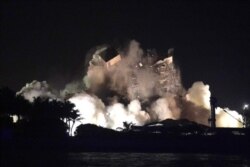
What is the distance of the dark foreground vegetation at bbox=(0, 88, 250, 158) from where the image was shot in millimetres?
123125

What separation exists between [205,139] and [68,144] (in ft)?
133

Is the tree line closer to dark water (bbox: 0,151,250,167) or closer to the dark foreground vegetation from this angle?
the dark foreground vegetation

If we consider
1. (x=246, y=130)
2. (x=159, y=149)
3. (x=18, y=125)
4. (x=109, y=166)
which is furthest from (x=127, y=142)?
(x=109, y=166)

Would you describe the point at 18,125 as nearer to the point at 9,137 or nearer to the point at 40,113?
the point at 40,113

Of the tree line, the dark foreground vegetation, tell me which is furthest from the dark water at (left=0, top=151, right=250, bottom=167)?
the tree line

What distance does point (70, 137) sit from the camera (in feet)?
441

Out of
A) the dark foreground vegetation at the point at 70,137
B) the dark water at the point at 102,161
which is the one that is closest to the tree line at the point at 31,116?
the dark foreground vegetation at the point at 70,137

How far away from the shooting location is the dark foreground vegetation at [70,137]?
404 ft

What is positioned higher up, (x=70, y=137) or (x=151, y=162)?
(x=70, y=137)

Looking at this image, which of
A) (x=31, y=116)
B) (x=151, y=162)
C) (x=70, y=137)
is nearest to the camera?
(x=151, y=162)

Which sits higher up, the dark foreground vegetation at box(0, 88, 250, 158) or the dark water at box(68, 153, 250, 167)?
the dark foreground vegetation at box(0, 88, 250, 158)

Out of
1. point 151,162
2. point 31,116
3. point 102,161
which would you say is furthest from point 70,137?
point 151,162

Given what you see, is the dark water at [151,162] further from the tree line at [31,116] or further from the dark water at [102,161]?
the tree line at [31,116]

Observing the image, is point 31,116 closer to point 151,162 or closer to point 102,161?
point 102,161
